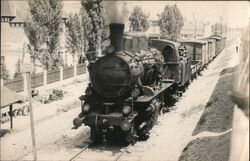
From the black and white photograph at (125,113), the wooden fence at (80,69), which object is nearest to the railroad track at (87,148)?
the black and white photograph at (125,113)

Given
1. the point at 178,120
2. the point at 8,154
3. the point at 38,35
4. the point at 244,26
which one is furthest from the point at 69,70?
the point at 244,26

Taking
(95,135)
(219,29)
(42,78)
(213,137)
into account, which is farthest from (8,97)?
(219,29)

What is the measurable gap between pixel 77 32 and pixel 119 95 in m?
22.4

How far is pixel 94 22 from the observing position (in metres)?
33.2

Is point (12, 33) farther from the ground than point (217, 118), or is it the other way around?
point (12, 33)

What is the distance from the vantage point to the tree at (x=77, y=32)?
3193 centimetres

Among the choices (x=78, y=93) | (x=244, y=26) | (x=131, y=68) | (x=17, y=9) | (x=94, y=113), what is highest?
(x=17, y=9)

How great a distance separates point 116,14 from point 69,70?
18.6 meters

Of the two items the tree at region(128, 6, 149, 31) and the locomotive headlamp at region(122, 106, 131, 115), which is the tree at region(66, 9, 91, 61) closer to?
the tree at region(128, 6, 149, 31)

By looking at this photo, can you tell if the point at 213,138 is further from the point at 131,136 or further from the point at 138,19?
the point at 138,19

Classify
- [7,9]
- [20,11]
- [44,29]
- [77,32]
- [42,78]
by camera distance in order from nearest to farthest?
[42,78] → [44,29] → [7,9] → [20,11] → [77,32]

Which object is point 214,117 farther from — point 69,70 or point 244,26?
point 69,70

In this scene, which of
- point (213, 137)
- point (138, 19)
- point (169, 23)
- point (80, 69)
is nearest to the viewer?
point (213, 137)

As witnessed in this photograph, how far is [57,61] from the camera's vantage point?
28.2 metres
